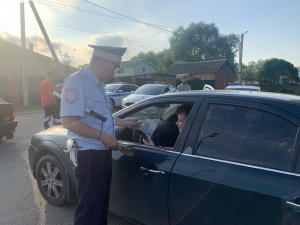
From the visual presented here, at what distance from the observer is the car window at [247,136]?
1701 millimetres

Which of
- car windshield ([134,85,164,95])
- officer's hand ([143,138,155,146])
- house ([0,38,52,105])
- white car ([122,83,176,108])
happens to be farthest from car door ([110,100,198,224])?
house ([0,38,52,105])

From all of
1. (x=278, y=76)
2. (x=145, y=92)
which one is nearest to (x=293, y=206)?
(x=145, y=92)

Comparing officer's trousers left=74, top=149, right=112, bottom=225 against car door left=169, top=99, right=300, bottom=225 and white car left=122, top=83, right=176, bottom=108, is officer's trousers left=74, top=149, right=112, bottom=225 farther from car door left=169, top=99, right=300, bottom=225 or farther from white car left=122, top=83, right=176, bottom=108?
white car left=122, top=83, right=176, bottom=108

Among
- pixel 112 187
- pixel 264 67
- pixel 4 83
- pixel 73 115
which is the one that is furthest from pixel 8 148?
pixel 264 67

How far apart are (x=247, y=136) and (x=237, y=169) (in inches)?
10.9

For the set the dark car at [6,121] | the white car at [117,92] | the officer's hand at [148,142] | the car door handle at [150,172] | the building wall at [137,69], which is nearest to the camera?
the car door handle at [150,172]

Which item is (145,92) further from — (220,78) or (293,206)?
(220,78)

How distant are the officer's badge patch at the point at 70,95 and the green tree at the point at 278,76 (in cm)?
3798

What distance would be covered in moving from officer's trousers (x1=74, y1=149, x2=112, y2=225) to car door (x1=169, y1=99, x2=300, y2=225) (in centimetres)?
60

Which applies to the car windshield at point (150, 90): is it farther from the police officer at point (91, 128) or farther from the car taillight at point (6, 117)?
the police officer at point (91, 128)

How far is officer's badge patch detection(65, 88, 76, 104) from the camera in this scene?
194 centimetres

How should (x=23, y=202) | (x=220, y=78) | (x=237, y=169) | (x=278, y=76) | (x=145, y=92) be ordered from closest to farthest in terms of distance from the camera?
(x=237, y=169), (x=23, y=202), (x=145, y=92), (x=278, y=76), (x=220, y=78)

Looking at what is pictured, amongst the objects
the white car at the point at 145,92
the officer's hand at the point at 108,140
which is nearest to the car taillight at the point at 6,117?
the officer's hand at the point at 108,140

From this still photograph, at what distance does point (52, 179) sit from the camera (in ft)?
10.2
